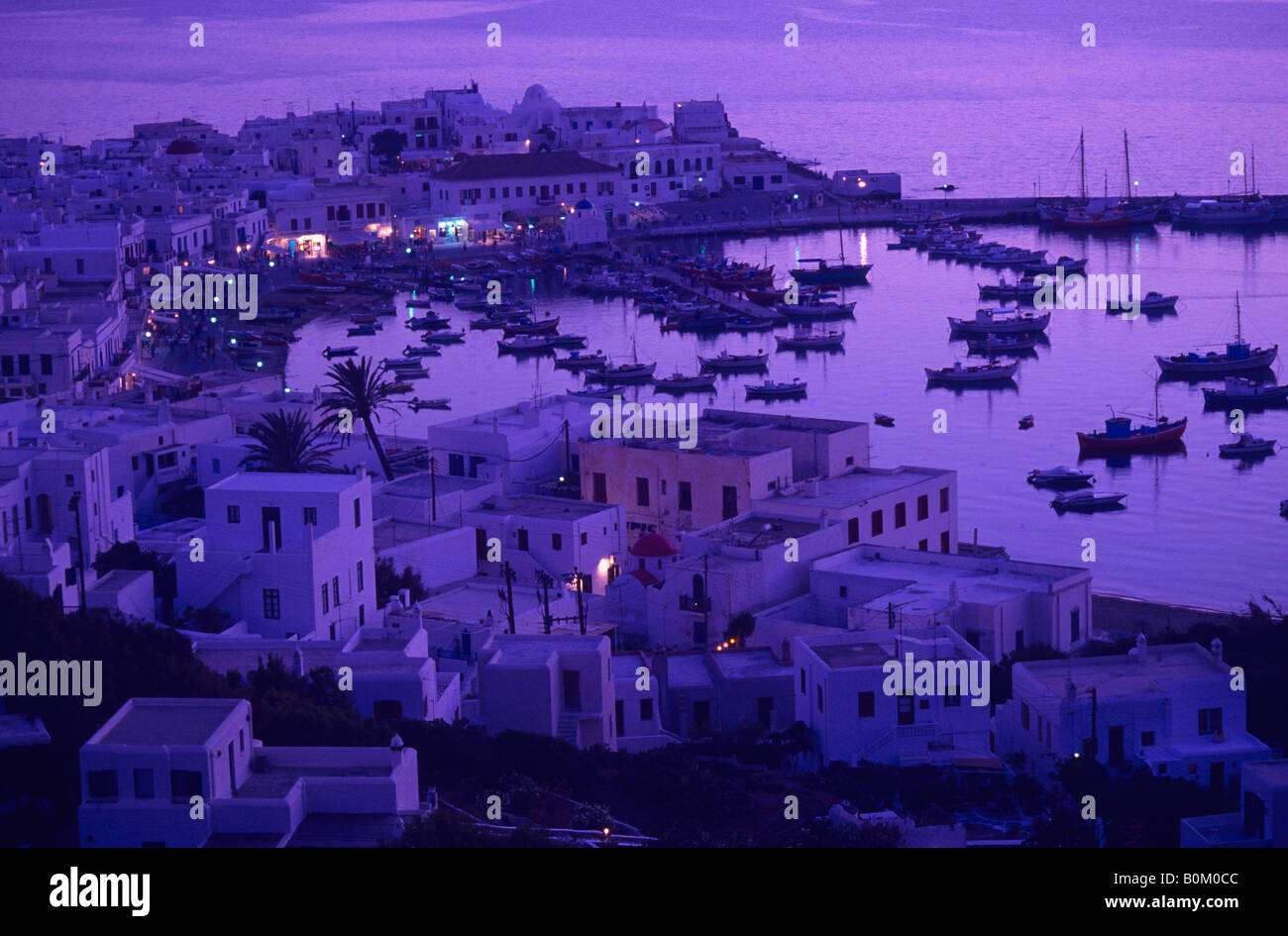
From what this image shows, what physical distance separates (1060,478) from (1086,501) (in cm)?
86

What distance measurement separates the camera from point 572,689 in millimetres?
9844

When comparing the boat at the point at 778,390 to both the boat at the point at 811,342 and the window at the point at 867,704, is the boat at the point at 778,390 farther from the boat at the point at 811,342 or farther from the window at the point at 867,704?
the window at the point at 867,704

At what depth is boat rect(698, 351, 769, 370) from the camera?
28828mm

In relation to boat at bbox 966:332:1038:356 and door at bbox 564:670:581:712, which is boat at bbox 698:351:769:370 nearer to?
boat at bbox 966:332:1038:356

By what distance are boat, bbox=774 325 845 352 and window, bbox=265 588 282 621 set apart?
2008cm

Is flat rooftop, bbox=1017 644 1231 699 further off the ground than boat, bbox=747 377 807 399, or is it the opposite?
boat, bbox=747 377 807 399

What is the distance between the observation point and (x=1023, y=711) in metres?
9.56

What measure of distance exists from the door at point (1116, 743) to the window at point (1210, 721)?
426mm

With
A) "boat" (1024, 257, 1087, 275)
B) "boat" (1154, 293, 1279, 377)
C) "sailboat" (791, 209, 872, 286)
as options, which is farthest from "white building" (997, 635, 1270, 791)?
"boat" (1024, 257, 1087, 275)

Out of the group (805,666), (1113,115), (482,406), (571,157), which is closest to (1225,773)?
(805,666)

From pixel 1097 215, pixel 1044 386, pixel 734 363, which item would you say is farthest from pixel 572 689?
pixel 1097 215

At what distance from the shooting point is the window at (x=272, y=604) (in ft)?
35.7
